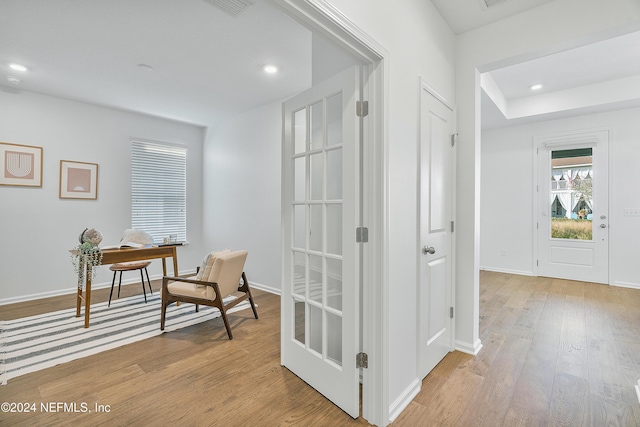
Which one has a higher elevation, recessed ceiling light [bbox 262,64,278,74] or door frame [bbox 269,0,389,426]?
recessed ceiling light [bbox 262,64,278,74]

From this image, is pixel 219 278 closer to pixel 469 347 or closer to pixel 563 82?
pixel 469 347

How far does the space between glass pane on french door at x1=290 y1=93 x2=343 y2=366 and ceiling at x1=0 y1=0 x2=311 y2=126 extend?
115 centimetres

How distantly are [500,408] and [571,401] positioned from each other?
49 centimetres

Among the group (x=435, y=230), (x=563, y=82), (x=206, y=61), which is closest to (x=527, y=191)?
(x=563, y=82)

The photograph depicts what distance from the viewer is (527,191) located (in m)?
5.29

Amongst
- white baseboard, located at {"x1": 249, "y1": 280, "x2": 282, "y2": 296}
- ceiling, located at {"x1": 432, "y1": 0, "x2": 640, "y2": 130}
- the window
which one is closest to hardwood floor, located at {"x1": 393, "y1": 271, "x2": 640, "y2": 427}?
white baseboard, located at {"x1": 249, "y1": 280, "x2": 282, "y2": 296}

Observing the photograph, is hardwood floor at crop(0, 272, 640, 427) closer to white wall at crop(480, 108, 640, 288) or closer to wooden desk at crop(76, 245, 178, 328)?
wooden desk at crop(76, 245, 178, 328)

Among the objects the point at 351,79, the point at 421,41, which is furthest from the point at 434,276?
the point at 421,41

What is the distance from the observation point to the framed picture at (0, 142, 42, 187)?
12.6 feet

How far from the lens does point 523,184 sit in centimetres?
533

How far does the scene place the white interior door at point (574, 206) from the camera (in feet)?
15.2

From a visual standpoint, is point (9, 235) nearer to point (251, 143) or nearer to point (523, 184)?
point (251, 143)

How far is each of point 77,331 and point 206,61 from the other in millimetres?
3044

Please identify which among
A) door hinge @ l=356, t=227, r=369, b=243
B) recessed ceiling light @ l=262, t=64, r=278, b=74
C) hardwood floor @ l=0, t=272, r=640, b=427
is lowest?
hardwood floor @ l=0, t=272, r=640, b=427
